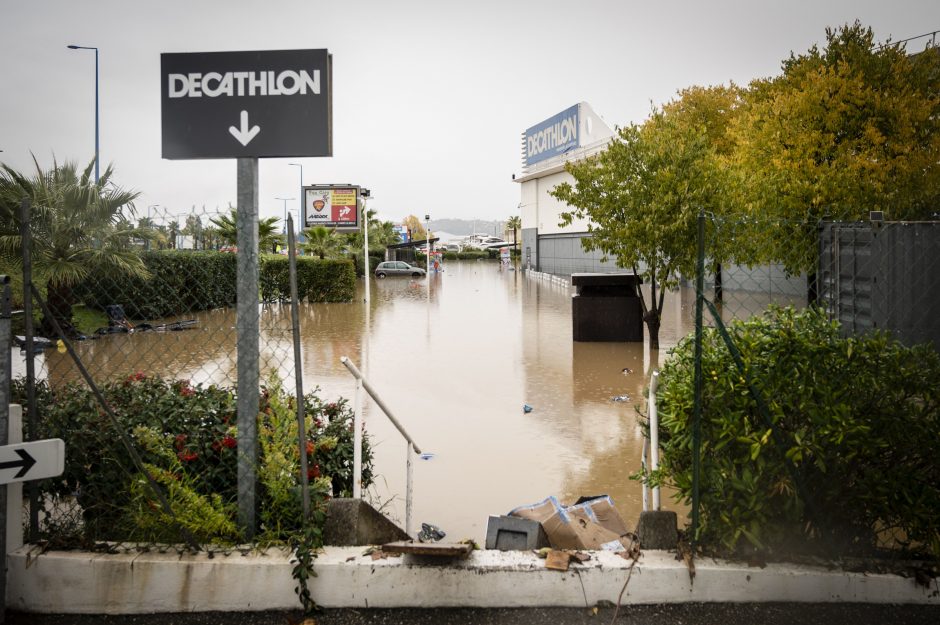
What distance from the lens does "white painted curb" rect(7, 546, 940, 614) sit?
3.70m

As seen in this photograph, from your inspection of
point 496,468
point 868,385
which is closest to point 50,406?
point 496,468

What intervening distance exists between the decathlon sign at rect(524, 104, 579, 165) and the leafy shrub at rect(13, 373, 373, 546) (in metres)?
54.0

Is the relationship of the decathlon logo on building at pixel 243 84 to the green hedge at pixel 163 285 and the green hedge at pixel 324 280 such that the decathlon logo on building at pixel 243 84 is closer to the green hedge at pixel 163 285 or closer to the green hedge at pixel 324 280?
the green hedge at pixel 163 285

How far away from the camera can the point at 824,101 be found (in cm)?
1770

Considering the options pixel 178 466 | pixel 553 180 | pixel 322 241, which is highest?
pixel 553 180

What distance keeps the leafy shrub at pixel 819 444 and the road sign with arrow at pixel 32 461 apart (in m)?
3.19

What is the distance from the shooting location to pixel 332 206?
36.2 metres

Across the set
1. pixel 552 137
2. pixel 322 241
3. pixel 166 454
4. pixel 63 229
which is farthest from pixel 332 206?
pixel 166 454

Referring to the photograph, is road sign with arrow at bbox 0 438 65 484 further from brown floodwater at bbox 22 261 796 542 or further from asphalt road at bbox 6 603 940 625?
brown floodwater at bbox 22 261 796 542

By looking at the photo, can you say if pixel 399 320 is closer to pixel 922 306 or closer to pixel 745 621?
pixel 922 306

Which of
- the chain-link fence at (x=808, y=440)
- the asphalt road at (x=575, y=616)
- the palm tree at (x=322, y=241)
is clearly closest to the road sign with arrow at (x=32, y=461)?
the asphalt road at (x=575, y=616)

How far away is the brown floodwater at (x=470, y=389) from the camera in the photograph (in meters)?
6.84

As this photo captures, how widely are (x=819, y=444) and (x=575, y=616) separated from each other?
1.54 metres

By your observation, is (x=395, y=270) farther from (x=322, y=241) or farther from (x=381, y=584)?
(x=381, y=584)
